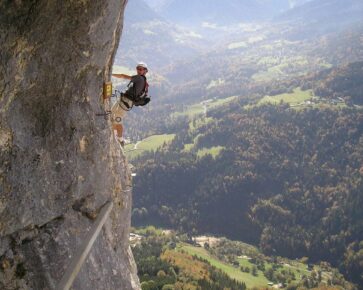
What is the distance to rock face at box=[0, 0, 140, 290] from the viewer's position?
10.1 m

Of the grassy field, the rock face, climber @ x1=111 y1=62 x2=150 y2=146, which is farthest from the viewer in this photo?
the grassy field

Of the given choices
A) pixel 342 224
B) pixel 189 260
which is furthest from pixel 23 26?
pixel 342 224

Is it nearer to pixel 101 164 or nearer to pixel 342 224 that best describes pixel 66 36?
pixel 101 164

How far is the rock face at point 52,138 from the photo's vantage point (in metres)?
10.1

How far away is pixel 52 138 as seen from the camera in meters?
11.6

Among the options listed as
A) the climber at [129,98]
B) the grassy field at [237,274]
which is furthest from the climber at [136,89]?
the grassy field at [237,274]

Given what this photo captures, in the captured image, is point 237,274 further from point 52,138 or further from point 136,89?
point 52,138

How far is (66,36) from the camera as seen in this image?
11266mm

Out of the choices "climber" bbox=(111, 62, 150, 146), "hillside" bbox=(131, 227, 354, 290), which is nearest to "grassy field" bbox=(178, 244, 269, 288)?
"hillside" bbox=(131, 227, 354, 290)

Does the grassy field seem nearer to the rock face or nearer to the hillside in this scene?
the hillside

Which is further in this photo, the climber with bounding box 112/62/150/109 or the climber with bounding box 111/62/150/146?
the climber with bounding box 112/62/150/109

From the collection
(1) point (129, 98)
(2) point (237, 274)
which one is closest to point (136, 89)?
(1) point (129, 98)

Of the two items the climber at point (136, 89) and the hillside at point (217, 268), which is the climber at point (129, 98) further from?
the hillside at point (217, 268)

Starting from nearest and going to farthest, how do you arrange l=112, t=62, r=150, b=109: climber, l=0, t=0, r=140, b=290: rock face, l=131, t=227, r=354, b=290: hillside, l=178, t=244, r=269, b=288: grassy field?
l=0, t=0, r=140, b=290: rock face → l=112, t=62, r=150, b=109: climber → l=131, t=227, r=354, b=290: hillside → l=178, t=244, r=269, b=288: grassy field
